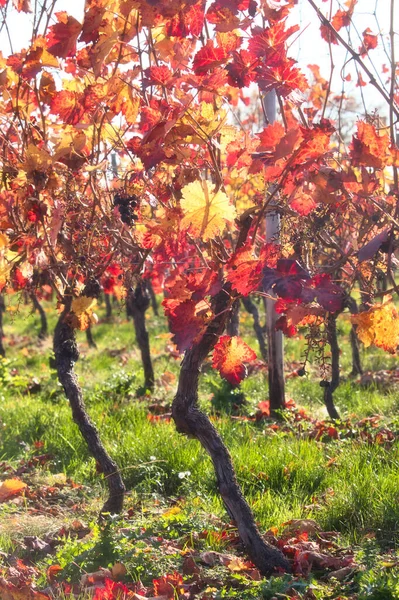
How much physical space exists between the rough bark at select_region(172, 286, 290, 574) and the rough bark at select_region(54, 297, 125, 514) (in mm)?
887

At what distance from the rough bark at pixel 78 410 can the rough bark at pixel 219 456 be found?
0.89m

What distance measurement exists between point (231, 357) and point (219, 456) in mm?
521

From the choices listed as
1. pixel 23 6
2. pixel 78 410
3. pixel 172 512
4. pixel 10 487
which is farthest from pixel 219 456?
pixel 23 6

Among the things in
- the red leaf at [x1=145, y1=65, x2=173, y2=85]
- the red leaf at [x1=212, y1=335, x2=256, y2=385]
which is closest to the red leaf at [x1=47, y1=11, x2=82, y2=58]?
the red leaf at [x1=145, y1=65, x2=173, y2=85]

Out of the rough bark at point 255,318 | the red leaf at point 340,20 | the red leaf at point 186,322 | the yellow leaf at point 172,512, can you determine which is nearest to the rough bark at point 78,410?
the yellow leaf at point 172,512

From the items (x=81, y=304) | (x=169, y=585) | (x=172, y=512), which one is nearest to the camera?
(x=169, y=585)

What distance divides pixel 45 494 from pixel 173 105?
2442 mm

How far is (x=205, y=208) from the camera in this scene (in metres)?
2.20

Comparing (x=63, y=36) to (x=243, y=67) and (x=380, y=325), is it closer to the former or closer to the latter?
(x=243, y=67)

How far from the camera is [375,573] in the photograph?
267 centimetres

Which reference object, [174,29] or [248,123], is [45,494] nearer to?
[174,29]

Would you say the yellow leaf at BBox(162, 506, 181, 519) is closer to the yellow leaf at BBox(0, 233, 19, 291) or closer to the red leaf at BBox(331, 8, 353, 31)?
the yellow leaf at BBox(0, 233, 19, 291)

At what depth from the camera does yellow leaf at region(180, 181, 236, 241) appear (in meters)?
2.16

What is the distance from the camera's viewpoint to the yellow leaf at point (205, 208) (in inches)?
85.1
